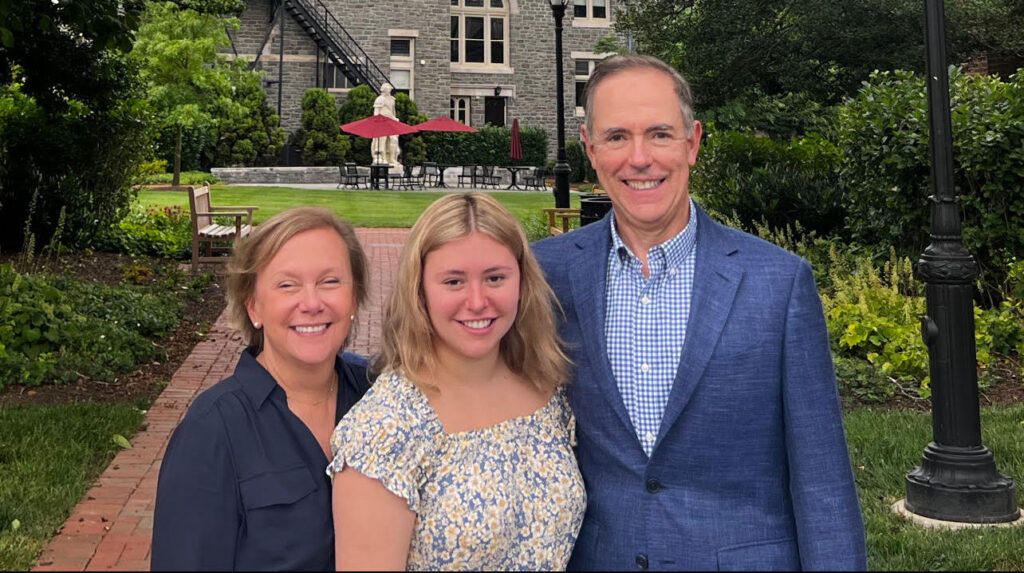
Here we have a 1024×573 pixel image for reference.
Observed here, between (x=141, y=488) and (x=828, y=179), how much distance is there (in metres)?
9.06

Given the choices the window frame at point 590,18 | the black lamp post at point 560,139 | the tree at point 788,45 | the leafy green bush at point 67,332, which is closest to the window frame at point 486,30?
the window frame at point 590,18

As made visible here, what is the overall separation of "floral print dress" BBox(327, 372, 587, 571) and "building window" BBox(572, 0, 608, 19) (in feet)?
139

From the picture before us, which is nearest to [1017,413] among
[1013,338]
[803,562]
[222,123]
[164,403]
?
[1013,338]

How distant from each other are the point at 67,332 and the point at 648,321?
7.07m

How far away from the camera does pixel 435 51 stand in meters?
40.3

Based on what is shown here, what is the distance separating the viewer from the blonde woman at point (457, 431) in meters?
2.05

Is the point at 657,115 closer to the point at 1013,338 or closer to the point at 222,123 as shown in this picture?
the point at 1013,338

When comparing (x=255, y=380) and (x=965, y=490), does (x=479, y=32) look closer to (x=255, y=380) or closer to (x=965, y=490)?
(x=965, y=490)

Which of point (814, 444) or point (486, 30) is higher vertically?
point (486, 30)

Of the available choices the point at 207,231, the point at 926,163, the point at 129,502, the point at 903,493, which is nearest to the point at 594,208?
the point at 926,163

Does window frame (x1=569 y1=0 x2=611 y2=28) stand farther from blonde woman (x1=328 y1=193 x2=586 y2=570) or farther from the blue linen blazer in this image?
blonde woman (x1=328 y1=193 x2=586 y2=570)

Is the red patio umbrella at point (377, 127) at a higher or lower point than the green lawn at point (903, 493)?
higher

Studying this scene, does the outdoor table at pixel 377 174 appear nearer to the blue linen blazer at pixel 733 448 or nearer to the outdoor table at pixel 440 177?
the outdoor table at pixel 440 177

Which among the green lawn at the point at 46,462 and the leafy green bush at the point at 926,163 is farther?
the leafy green bush at the point at 926,163
